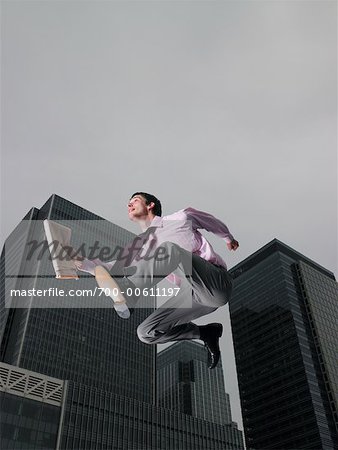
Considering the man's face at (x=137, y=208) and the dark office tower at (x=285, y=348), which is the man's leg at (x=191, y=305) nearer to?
the man's face at (x=137, y=208)

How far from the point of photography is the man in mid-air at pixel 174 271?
5734 millimetres

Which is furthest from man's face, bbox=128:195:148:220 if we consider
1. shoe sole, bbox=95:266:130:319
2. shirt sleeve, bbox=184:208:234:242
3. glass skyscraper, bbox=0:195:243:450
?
glass skyscraper, bbox=0:195:243:450

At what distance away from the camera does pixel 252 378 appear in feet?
472

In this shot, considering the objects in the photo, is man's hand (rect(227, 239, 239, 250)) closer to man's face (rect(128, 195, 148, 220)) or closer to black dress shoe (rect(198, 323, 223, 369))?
black dress shoe (rect(198, 323, 223, 369))

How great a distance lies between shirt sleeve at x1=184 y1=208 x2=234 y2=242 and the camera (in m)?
6.70

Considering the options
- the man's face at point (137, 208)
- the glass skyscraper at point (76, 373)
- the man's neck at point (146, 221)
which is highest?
the glass skyscraper at point (76, 373)

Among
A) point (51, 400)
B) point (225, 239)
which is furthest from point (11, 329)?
point (225, 239)

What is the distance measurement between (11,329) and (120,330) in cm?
2650

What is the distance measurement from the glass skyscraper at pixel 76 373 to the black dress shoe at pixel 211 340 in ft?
203

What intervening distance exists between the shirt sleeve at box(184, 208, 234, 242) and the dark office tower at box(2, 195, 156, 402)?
9187 cm

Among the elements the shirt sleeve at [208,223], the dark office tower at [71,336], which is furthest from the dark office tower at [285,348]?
the shirt sleeve at [208,223]

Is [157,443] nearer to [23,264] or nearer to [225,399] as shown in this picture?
[23,264]

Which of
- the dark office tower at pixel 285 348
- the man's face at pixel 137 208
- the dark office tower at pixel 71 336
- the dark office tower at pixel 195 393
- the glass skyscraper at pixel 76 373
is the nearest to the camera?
the man's face at pixel 137 208

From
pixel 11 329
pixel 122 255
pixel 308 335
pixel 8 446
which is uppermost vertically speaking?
pixel 308 335
